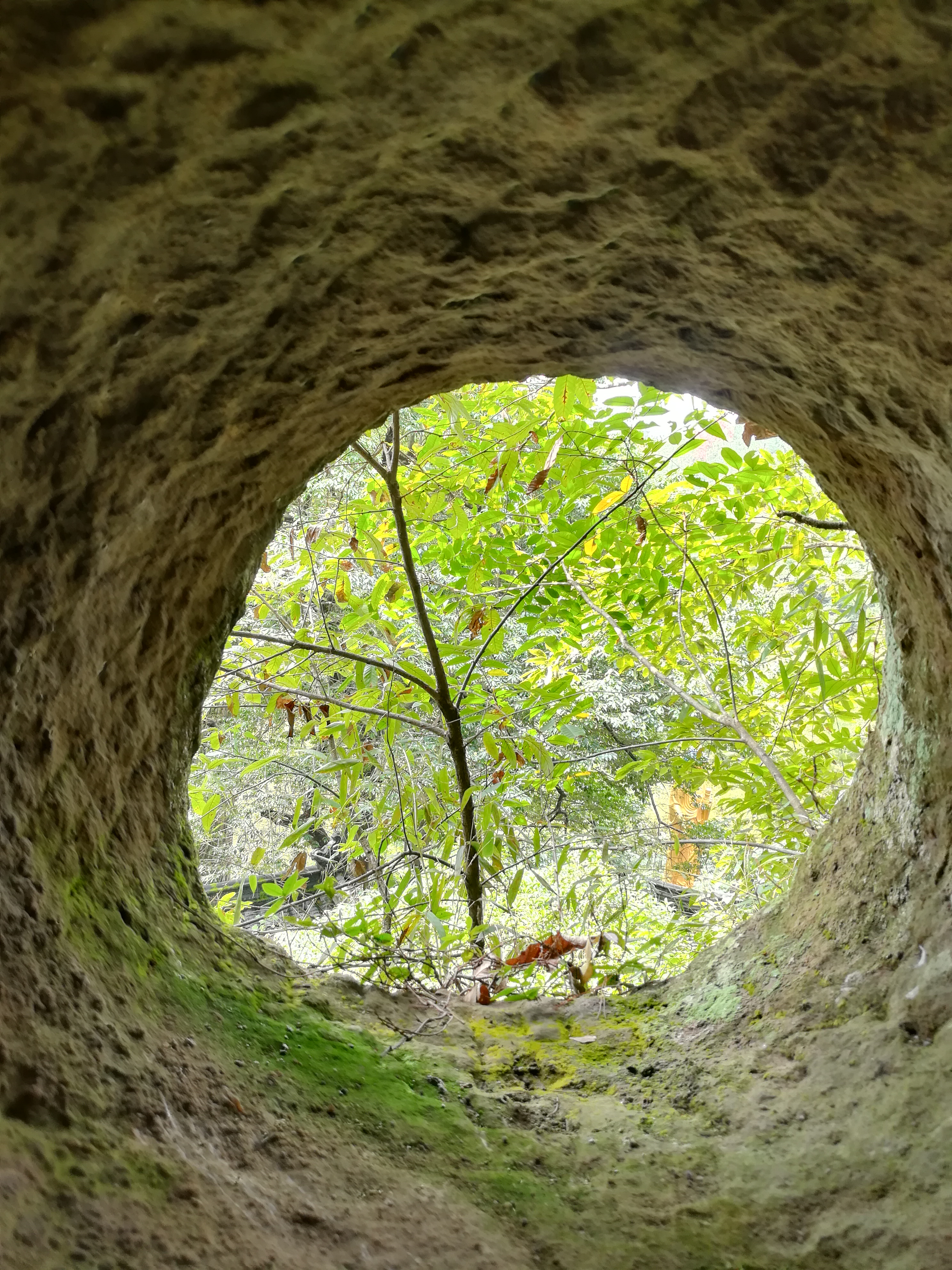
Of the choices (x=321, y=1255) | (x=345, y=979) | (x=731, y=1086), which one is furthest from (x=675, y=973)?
(x=321, y=1255)

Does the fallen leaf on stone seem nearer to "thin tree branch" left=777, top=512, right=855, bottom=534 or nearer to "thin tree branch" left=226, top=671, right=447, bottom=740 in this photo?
"thin tree branch" left=777, top=512, right=855, bottom=534

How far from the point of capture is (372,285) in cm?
123

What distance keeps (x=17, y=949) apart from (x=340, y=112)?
1.02m

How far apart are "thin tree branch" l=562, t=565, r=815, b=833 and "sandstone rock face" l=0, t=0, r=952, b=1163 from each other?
107cm

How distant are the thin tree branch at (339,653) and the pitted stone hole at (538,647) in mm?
22

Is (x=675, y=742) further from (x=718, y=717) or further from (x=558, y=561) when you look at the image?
(x=558, y=561)

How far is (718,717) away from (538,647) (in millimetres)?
1126

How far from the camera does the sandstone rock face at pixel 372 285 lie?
2.56 feet

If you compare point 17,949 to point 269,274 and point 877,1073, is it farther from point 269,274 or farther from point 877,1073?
point 877,1073

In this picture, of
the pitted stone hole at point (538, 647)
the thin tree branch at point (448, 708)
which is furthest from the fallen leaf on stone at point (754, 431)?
the thin tree branch at point (448, 708)

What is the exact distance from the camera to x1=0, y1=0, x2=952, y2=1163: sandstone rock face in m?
0.78

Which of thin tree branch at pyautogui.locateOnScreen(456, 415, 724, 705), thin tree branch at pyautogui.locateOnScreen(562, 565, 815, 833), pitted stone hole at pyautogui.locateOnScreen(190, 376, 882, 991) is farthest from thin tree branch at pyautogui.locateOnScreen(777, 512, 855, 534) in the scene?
thin tree branch at pyautogui.locateOnScreen(562, 565, 815, 833)

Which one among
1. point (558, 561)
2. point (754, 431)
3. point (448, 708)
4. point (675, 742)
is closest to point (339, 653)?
point (448, 708)

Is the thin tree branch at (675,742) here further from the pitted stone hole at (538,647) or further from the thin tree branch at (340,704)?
the thin tree branch at (340,704)
